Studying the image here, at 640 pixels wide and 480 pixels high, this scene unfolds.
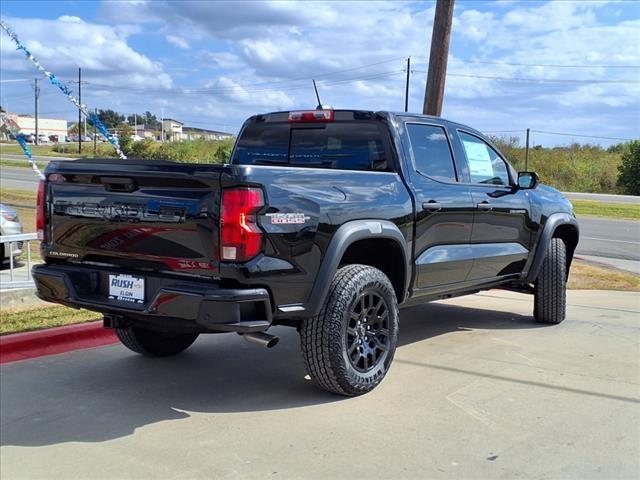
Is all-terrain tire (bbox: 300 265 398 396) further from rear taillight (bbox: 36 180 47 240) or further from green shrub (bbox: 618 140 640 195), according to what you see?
green shrub (bbox: 618 140 640 195)

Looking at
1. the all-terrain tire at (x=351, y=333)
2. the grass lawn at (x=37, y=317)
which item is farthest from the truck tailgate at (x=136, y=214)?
the grass lawn at (x=37, y=317)

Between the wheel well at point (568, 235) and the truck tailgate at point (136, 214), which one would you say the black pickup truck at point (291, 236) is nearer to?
the truck tailgate at point (136, 214)

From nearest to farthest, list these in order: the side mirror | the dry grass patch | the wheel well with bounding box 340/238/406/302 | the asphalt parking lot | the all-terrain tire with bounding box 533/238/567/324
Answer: the asphalt parking lot < the wheel well with bounding box 340/238/406/302 < the side mirror < the all-terrain tire with bounding box 533/238/567/324 < the dry grass patch

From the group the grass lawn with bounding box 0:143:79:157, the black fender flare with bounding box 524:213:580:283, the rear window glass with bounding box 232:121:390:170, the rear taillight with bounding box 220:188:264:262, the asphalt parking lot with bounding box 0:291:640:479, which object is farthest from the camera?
the grass lawn with bounding box 0:143:79:157

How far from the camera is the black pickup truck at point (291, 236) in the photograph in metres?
3.82

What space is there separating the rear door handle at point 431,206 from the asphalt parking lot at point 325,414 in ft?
4.20

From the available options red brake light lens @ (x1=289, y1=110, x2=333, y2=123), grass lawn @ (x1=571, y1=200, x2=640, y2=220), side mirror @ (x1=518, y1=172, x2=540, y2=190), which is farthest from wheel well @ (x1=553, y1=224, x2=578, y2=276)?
grass lawn @ (x1=571, y1=200, x2=640, y2=220)

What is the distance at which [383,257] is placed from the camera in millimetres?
5105

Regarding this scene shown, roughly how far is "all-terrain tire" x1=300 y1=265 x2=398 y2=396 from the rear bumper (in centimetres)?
51

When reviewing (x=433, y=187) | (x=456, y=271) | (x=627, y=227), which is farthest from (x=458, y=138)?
(x=627, y=227)

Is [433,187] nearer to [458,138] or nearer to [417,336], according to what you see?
[458,138]

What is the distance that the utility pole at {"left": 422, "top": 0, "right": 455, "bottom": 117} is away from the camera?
36.1ft

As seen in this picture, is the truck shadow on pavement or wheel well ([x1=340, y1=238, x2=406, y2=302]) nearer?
the truck shadow on pavement

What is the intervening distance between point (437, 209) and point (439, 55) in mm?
6520
